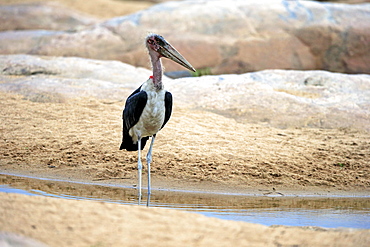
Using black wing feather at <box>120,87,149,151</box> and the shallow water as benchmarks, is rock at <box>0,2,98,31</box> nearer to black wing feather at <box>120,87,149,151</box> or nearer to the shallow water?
black wing feather at <box>120,87,149,151</box>

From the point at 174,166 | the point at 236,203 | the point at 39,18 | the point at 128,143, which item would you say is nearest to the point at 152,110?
the point at 128,143

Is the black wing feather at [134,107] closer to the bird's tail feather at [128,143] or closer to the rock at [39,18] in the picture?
the bird's tail feather at [128,143]

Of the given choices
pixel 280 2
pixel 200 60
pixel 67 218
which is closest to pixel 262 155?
pixel 67 218

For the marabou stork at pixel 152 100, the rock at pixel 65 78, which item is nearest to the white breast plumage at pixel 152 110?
the marabou stork at pixel 152 100

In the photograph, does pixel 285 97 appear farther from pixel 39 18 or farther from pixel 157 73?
pixel 39 18

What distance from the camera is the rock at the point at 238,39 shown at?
13930 mm

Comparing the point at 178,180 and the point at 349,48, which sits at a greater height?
the point at 349,48

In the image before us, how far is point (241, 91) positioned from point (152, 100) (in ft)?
12.1

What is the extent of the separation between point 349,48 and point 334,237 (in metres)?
10.8

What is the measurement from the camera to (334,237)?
4125mm

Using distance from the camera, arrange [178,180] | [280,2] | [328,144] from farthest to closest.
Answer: [280,2] < [328,144] < [178,180]

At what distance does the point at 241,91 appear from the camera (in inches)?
377

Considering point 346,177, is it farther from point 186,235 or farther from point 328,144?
point 186,235

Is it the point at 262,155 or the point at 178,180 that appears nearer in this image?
the point at 178,180
